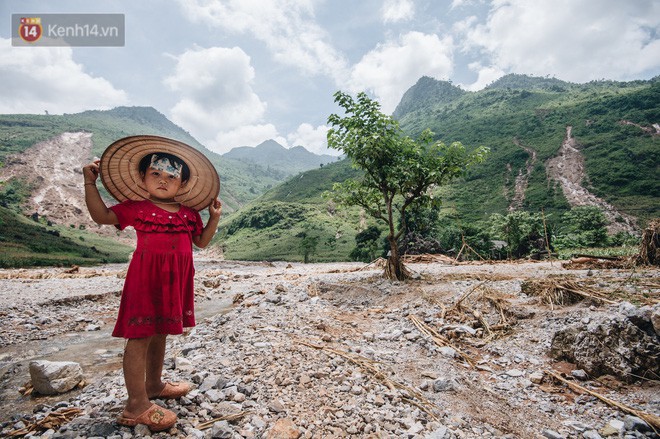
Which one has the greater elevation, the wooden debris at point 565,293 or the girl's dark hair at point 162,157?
the girl's dark hair at point 162,157

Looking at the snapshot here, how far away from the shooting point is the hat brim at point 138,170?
2957mm

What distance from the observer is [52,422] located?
9.18ft

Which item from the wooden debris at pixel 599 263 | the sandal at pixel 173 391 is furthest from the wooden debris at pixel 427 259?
the sandal at pixel 173 391

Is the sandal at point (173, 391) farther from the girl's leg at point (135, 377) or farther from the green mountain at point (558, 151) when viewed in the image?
the green mountain at point (558, 151)

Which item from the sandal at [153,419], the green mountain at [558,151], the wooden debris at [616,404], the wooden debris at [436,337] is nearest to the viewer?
the sandal at [153,419]

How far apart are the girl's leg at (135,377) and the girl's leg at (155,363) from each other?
11.7 inches

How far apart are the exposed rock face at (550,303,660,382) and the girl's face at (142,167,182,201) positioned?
234 inches

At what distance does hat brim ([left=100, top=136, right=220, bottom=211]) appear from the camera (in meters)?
2.96

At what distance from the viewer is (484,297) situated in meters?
7.32

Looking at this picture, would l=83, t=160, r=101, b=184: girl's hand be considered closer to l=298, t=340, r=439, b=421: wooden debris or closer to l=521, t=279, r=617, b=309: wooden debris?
l=298, t=340, r=439, b=421: wooden debris

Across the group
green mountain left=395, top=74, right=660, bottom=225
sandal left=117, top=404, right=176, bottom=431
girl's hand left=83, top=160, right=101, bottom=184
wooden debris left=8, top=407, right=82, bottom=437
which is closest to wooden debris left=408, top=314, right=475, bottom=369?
sandal left=117, top=404, right=176, bottom=431

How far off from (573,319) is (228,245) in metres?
90.7

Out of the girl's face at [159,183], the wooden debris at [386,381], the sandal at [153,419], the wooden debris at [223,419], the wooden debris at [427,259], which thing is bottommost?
the wooden debris at [427,259]

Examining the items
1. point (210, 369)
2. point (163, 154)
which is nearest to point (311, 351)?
point (210, 369)
